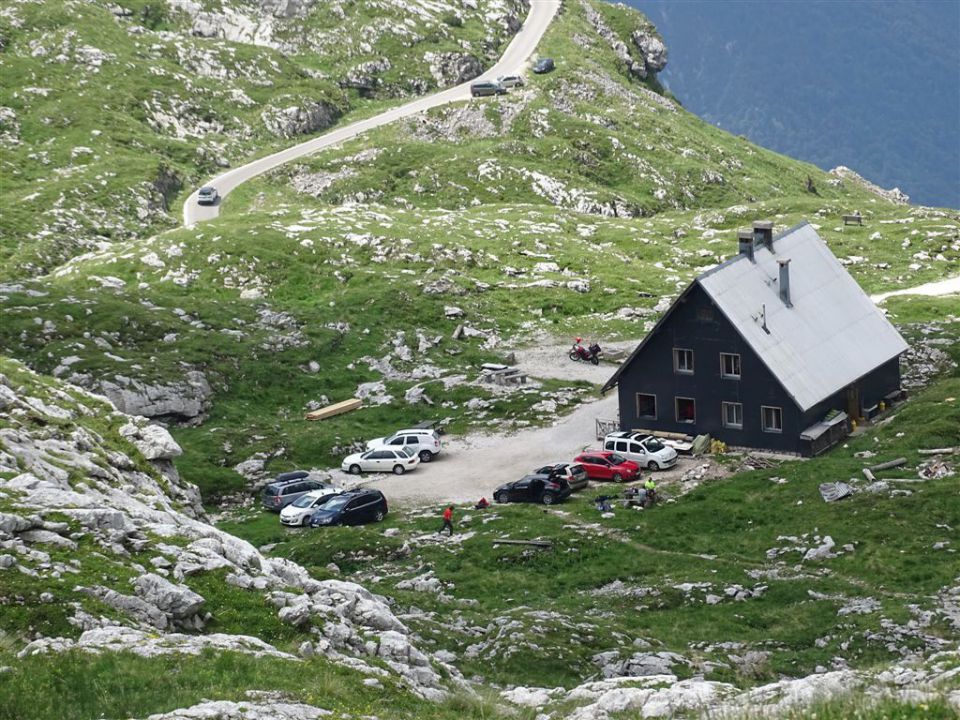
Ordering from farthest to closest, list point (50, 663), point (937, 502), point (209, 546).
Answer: point (937, 502), point (209, 546), point (50, 663)

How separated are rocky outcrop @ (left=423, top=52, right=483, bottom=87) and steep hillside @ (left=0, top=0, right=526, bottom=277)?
19 cm

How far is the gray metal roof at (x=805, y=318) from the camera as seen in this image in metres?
77.1

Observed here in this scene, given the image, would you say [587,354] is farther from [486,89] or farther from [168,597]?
[486,89]

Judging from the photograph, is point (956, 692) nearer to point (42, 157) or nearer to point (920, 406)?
point (920, 406)

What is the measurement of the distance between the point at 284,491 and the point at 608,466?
16.6 metres

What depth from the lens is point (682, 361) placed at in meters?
80.0

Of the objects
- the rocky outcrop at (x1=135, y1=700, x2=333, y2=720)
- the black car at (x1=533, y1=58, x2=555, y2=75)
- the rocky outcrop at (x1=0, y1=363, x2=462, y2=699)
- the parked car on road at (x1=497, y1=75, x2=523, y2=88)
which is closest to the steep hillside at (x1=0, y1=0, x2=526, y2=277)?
the black car at (x1=533, y1=58, x2=555, y2=75)

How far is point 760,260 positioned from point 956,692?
55.8 meters

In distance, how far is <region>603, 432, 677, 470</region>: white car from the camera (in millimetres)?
74875

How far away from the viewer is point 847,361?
8006cm

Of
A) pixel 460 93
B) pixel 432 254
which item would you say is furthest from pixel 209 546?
pixel 460 93

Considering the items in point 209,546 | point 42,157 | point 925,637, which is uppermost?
point 42,157

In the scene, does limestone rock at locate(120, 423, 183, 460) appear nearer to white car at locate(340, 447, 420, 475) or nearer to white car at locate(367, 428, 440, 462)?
white car at locate(340, 447, 420, 475)

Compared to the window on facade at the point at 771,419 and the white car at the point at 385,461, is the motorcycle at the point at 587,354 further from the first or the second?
the white car at the point at 385,461
